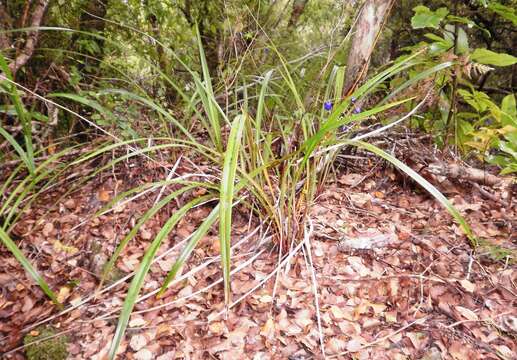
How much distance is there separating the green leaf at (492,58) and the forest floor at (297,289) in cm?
61

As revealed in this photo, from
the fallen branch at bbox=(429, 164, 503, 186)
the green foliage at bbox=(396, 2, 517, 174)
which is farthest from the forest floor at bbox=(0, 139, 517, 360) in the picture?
the green foliage at bbox=(396, 2, 517, 174)

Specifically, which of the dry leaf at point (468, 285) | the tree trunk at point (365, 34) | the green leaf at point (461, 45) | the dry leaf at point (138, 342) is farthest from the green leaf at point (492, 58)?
the dry leaf at point (138, 342)

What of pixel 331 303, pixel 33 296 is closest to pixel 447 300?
pixel 331 303

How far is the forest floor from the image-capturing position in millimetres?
879

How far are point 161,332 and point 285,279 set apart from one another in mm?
415

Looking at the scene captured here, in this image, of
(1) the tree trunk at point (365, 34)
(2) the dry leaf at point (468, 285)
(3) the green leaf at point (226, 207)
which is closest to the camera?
(3) the green leaf at point (226, 207)

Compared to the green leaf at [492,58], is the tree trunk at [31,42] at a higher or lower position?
higher

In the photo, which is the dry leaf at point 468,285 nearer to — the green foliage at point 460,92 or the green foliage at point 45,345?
the green foliage at point 460,92

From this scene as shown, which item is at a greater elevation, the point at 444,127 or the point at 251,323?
the point at 444,127

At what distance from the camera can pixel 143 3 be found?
6.60ft

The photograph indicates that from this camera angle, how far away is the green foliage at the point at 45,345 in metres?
0.86

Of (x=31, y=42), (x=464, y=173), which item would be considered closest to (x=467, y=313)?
(x=464, y=173)

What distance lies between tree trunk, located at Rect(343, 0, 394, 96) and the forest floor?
0.62 metres

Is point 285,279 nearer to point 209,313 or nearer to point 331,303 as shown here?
point 331,303
